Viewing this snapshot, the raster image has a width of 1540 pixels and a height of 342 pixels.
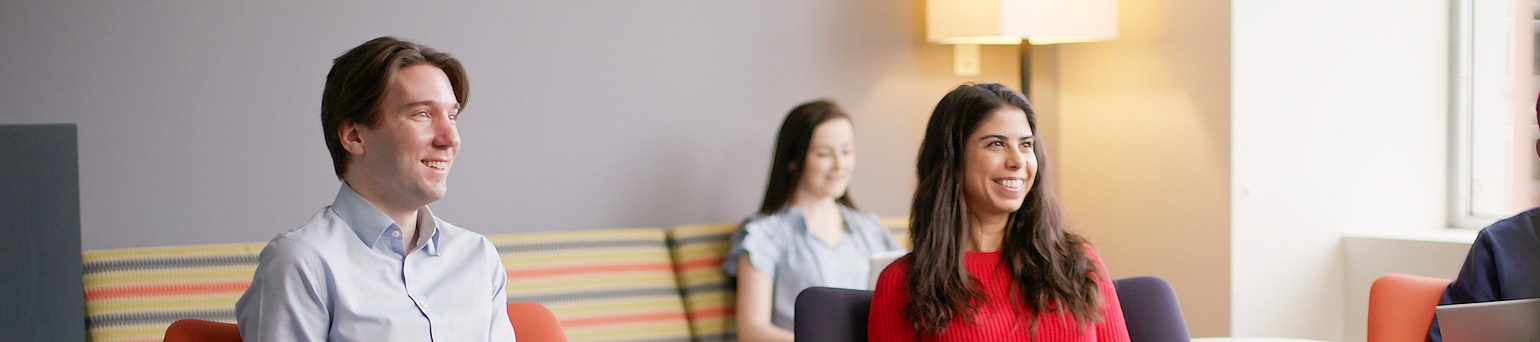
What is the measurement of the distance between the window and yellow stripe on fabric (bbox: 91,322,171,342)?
3194mm

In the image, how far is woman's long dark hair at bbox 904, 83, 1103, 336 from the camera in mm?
1910

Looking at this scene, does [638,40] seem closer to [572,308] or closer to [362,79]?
[572,308]

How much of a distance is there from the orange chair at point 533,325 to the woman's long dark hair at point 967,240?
519 mm

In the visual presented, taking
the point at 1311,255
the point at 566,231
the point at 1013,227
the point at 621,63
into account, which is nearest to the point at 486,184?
the point at 566,231

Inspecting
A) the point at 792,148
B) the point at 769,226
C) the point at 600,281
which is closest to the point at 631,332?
the point at 600,281

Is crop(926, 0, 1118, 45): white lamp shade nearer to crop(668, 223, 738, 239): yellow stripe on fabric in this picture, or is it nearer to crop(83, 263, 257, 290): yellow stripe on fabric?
crop(668, 223, 738, 239): yellow stripe on fabric

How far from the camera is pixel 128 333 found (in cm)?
256

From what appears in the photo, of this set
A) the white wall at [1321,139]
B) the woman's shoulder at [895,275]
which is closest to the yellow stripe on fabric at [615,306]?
the woman's shoulder at [895,275]

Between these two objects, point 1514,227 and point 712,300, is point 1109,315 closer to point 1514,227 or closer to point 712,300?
point 1514,227

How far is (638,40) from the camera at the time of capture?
3.41 m

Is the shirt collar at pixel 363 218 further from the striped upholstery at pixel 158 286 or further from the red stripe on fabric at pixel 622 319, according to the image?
the red stripe on fabric at pixel 622 319

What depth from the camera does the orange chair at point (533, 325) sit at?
6.15ft

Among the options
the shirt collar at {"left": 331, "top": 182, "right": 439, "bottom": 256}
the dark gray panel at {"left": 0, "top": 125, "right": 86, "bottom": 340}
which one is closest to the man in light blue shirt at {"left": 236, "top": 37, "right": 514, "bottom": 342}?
the shirt collar at {"left": 331, "top": 182, "right": 439, "bottom": 256}

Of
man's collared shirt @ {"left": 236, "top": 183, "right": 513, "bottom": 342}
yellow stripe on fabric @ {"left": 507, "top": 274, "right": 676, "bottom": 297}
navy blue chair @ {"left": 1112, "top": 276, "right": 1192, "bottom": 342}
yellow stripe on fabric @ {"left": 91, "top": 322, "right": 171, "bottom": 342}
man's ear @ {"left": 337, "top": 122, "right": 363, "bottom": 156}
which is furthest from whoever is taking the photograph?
yellow stripe on fabric @ {"left": 507, "top": 274, "right": 676, "bottom": 297}
